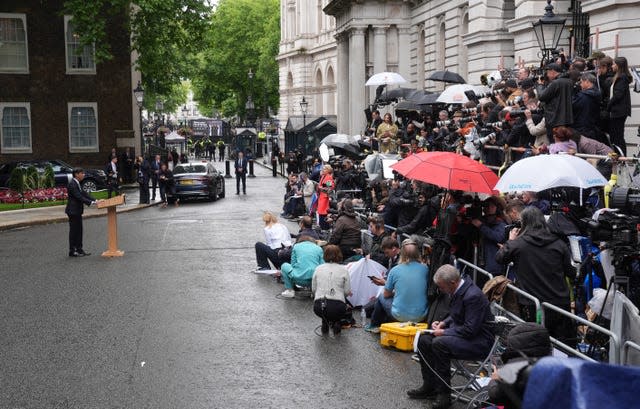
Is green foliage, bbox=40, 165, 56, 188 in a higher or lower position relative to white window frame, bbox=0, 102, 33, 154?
lower

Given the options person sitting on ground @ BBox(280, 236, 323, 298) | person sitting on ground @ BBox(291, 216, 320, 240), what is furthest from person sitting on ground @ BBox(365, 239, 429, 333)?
person sitting on ground @ BBox(291, 216, 320, 240)

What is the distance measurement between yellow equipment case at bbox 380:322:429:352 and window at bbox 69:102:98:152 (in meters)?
36.9

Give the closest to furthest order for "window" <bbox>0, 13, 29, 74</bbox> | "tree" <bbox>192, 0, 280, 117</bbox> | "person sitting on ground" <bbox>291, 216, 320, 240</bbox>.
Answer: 1. "person sitting on ground" <bbox>291, 216, 320, 240</bbox>
2. "window" <bbox>0, 13, 29, 74</bbox>
3. "tree" <bbox>192, 0, 280, 117</bbox>

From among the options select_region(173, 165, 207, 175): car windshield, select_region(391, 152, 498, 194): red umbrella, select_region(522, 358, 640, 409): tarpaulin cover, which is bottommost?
select_region(173, 165, 207, 175): car windshield

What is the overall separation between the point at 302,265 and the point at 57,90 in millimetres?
33799

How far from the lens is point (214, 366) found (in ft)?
35.3

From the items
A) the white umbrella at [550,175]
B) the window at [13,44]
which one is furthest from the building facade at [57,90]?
the white umbrella at [550,175]

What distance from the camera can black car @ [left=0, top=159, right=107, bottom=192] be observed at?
129ft

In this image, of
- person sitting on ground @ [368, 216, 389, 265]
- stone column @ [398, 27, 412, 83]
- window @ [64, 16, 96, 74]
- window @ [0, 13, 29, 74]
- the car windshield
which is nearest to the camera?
person sitting on ground @ [368, 216, 389, 265]

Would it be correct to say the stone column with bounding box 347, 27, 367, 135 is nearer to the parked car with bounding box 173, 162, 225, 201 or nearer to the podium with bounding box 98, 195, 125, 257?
the parked car with bounding box 173, 162, 225, 201

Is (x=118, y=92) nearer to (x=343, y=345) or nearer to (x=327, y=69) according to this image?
(x=327, y=69)

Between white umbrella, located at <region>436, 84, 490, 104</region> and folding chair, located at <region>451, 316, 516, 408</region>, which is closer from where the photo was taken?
folding chair, located at <region>451, 316, 516, 408</region>

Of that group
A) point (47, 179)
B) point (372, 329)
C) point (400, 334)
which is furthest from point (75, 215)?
point (47, 179)

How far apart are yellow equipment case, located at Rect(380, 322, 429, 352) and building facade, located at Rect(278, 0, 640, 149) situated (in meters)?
9.20
